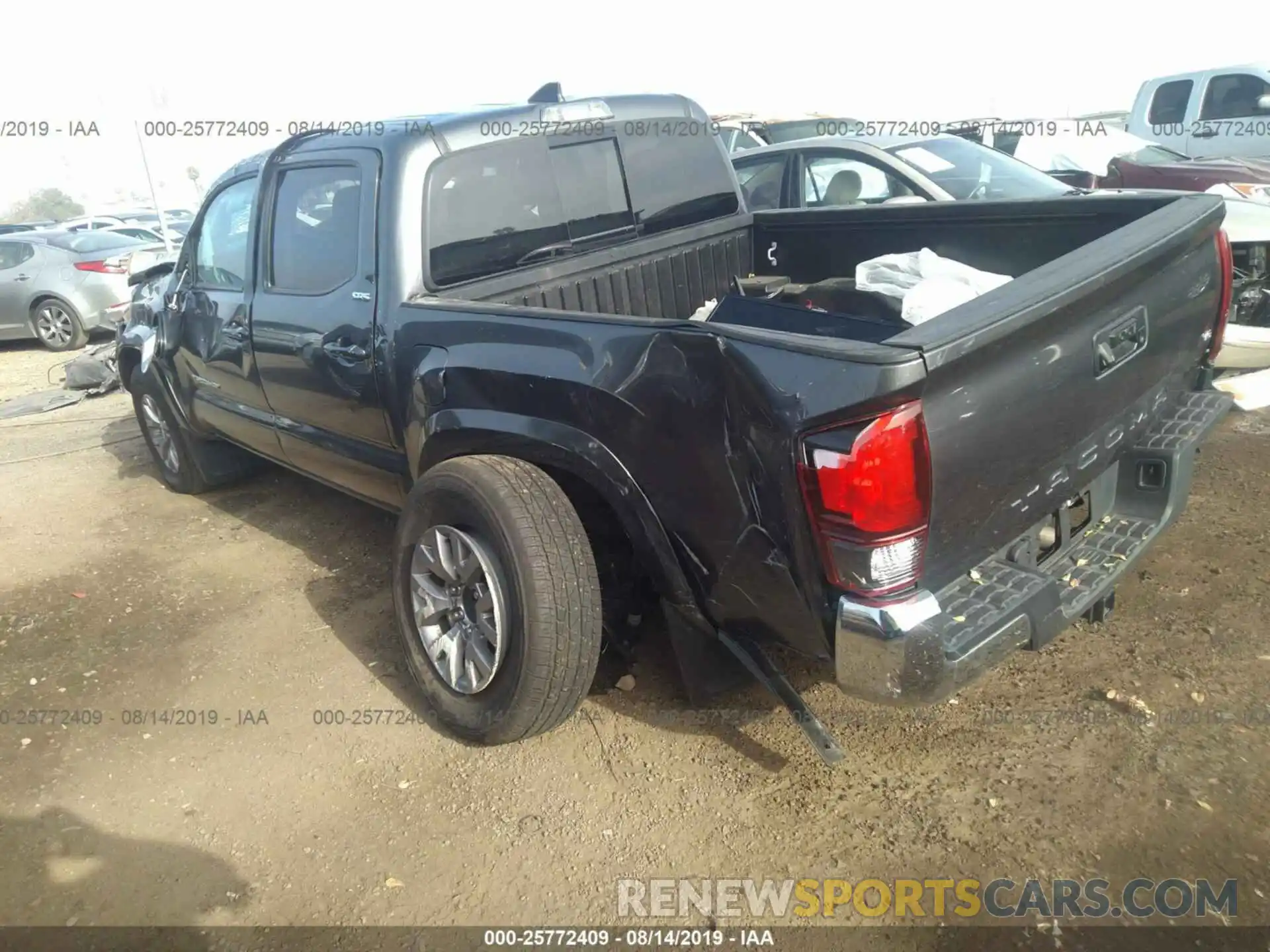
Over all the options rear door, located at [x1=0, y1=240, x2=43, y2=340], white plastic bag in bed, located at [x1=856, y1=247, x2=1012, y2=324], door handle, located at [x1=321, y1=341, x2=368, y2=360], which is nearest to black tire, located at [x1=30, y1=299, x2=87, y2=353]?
rear door, located at [x1=0, y1=240, x2=43, y2=340]

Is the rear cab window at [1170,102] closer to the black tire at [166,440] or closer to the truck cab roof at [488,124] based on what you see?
the truck cab roof at [488,124]

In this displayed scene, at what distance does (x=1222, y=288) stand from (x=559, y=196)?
7.54 ft

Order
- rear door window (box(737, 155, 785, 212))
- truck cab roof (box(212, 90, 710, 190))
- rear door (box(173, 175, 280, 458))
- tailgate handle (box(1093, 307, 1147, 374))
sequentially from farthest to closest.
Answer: rear door window (box(737, 155, 785, 212)) → rear door (box(173, 175, 280, 458)) → truck cab roof (box(212, 90, 710, 190)) → tailgate handle (box(1093, 307, 1147, 374))

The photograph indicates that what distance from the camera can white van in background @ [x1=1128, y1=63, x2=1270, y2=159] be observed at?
10297mm

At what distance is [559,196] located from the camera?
11.6ft

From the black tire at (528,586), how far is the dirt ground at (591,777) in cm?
25

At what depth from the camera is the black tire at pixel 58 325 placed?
449 inches

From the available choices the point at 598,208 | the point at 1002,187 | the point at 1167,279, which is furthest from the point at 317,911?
the point at 1002,187

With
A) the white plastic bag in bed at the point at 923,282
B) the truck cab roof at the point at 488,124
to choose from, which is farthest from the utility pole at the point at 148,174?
the white plastic bag in bed at the point at 923,282

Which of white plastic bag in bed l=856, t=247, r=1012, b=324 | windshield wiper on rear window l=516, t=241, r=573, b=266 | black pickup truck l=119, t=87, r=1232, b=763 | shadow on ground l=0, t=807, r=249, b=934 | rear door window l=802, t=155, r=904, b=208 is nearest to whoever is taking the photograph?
black pickup truck l=119, t=87, r=1232, b=763

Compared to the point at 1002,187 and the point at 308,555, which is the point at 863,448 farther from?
the point at 1002,187

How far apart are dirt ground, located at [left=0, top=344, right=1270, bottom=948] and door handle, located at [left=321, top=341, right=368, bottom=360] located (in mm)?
1142

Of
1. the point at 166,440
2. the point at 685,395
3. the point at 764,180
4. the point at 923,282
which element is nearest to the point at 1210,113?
the point at 764,180

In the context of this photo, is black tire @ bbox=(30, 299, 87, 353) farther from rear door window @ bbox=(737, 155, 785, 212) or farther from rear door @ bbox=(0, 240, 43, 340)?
rear door window @ bbox=(737, 155, 785, 212)
